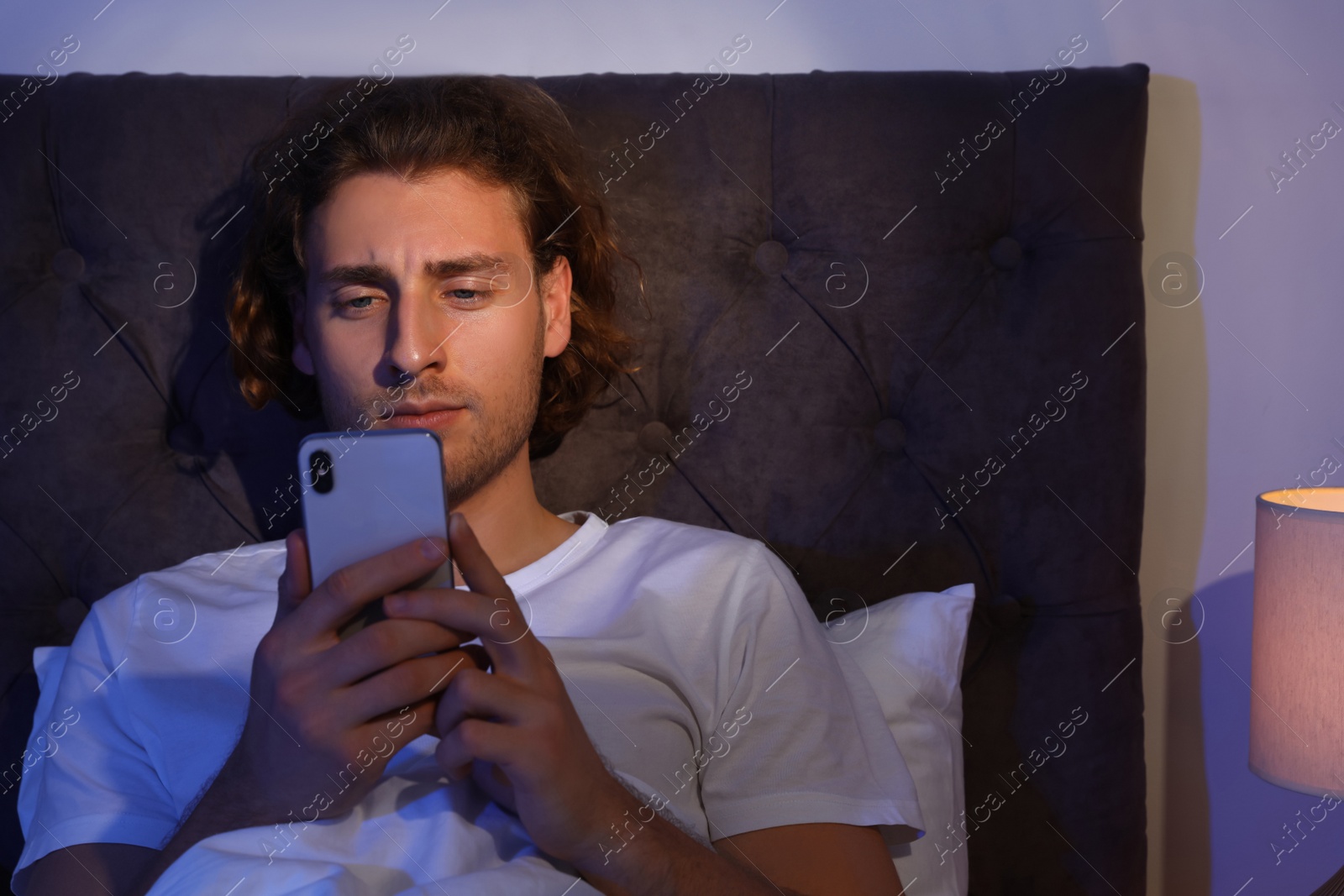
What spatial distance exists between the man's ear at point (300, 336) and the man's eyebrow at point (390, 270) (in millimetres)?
158

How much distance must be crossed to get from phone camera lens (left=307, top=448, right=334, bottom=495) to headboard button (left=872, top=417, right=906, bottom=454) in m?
0.66

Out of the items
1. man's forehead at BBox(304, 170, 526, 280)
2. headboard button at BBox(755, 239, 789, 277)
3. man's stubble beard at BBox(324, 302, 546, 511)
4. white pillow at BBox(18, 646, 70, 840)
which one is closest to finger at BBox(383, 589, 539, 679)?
man's stubble beard at BBox(324, 302, 546, 511)

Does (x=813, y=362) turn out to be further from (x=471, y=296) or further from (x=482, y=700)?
(x=482, y=700)

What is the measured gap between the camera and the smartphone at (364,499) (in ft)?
2.26

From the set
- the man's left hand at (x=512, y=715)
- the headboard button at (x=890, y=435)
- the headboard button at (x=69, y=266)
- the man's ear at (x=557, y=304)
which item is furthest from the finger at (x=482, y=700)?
the headboard button at (x=69, y=266)

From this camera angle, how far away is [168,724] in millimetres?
902

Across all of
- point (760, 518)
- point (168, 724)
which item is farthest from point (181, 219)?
point (760, 518)

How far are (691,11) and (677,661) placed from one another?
828 millimetres

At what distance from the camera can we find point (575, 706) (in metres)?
0.85

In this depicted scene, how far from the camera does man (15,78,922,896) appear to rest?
67cm

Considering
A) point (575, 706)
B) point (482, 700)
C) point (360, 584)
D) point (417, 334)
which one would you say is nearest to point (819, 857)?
point (575, 706)

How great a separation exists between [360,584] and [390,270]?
41 centimetres

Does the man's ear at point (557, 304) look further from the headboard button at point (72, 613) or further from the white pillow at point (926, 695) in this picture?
the headboard button at point (72, 613)

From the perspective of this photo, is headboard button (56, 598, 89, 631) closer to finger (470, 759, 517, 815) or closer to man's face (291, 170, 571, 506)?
man's face (291, 170, 571, 506)
